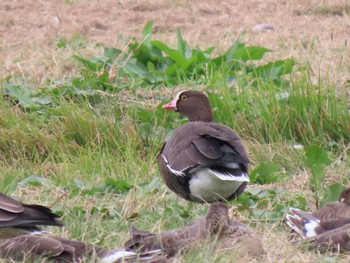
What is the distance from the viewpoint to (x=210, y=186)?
6.71 m

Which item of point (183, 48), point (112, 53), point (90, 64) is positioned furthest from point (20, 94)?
point (183, 48)

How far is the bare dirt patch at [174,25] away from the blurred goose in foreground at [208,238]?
4.52m

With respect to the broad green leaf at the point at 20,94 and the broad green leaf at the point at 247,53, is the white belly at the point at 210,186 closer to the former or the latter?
the broad green leaf at the point at 20,94

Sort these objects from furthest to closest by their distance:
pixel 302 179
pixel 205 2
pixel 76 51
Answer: pixel 205 2
pixel 76 51
pixel 302 179

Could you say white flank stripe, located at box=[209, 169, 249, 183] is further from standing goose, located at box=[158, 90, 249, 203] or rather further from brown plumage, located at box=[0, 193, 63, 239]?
brown plumage, located at box=[0, 193, 63, 239]

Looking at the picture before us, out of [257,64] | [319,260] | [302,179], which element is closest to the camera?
[319,260]

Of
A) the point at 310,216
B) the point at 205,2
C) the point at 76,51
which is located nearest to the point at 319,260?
the point at 310,216

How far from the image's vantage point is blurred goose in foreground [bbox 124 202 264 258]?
5699 millimetres

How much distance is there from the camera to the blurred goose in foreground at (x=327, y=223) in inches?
231

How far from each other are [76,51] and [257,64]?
203 cm

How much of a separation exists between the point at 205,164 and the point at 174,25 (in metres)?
6.30

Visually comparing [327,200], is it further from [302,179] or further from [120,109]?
[120,109]

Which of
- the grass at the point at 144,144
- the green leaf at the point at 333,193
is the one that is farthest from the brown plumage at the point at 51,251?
the green leaf at the point at 333,193

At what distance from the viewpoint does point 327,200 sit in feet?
23.0
